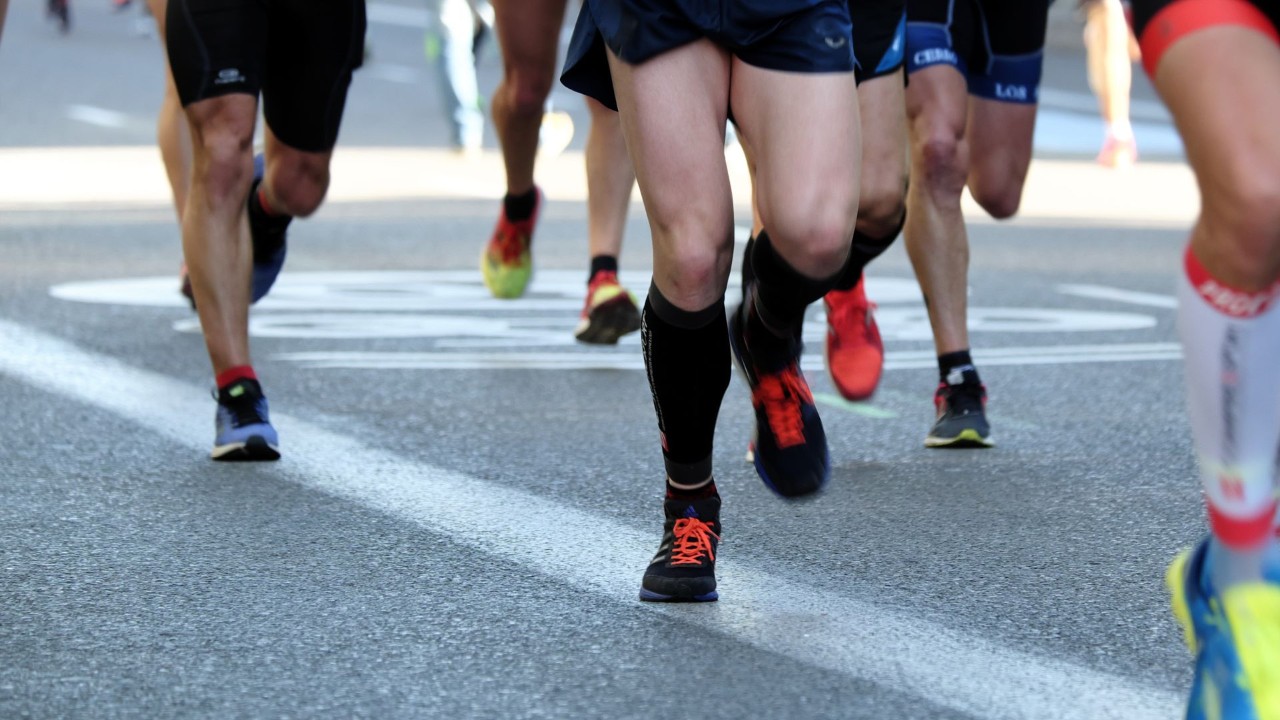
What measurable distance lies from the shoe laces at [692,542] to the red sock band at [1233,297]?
46.9 inches

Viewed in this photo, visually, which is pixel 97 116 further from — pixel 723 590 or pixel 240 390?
pixel 723 590

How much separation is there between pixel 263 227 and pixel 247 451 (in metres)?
1.39

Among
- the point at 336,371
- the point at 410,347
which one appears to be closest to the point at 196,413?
the point at 336,371

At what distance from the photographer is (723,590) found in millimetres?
3779

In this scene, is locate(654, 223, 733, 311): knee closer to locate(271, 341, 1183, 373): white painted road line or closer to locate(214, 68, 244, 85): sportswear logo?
locate(214, 68, 244, 85): sportswear logo

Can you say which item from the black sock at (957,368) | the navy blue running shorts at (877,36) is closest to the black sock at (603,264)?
the black sock at (957,368)

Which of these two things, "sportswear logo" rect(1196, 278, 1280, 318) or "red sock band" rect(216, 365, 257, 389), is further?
"red sock band" rect(216, 365, 257, 389)

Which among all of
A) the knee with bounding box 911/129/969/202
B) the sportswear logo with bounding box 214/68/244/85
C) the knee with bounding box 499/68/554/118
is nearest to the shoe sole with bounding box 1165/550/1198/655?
the knee with bounding box 911/129/969/202

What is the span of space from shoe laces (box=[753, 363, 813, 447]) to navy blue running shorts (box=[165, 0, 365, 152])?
1763 millimetres

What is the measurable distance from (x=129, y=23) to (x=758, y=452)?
27863mm

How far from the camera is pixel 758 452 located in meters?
3.94

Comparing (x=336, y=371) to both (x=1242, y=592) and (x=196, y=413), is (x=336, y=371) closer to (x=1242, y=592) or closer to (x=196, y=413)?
(x=196, y=413)

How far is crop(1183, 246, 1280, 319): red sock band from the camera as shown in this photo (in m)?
2.74

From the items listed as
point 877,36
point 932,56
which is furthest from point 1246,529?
point 932,56
